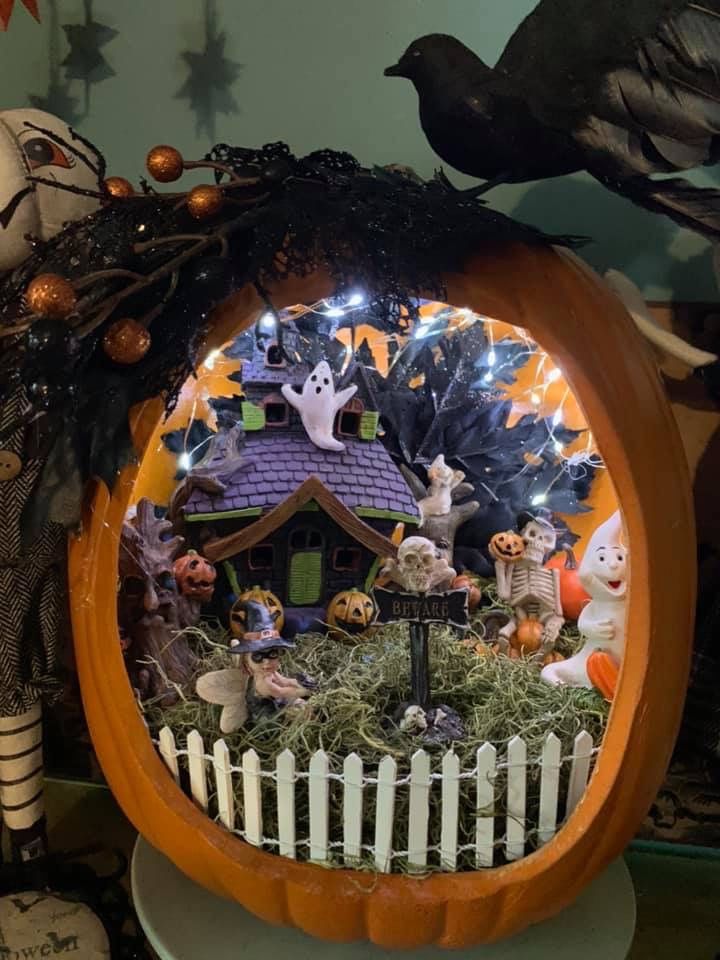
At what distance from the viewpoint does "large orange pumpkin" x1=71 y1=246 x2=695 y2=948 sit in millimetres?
921

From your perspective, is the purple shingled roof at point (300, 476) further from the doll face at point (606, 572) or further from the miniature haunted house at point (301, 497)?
the doll face at point (606, 572)

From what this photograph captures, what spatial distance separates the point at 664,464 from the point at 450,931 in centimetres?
59

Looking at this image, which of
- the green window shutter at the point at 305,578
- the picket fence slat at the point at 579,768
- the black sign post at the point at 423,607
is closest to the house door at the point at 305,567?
the green window shutter at the point at 305,578

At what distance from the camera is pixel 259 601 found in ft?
3.94

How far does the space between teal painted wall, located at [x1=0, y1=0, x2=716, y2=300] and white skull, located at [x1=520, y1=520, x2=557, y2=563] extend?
411 mm

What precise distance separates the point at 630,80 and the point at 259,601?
2.59 ft

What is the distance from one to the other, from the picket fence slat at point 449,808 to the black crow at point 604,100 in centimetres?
64

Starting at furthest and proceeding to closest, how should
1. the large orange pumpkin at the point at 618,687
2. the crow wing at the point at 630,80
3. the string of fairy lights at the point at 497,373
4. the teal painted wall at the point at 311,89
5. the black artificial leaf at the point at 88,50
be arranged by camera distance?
1. the black artificial leaf at the point at 88,50
2. the teal painted wall at the point at 311,89
3. the string of fairy lights at the point at 497,373
4. the large orange pumpkin at the point at 618,687
5. the crow wing at the point at 630,80

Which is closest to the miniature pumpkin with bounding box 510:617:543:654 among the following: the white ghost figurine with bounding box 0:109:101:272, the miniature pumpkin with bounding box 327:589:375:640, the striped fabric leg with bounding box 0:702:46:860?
the miniature pumpkin with bounding box 327:589:375:640

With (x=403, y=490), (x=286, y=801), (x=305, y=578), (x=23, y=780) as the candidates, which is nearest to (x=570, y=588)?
(x=403, y=490)

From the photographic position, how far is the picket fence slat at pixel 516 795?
3.13 feet

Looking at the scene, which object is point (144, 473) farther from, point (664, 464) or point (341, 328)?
point (664, 464)

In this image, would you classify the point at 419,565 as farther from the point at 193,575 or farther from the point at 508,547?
the point at 193,575

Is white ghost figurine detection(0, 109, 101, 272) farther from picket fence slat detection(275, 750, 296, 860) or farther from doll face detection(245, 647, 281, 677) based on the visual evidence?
picket fence slat detection(275, 750, 296, 860)
